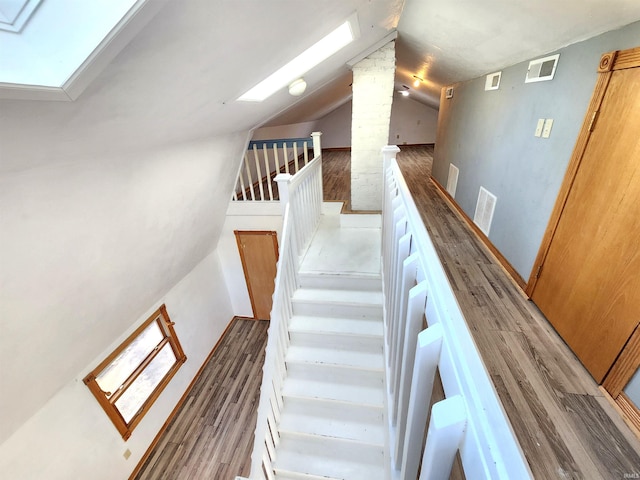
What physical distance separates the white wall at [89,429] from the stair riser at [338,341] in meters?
1.75

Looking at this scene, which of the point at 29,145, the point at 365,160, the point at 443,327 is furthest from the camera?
the point at 365,160

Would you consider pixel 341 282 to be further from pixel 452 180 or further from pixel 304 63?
pixel 452 180

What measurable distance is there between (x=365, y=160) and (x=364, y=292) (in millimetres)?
1904

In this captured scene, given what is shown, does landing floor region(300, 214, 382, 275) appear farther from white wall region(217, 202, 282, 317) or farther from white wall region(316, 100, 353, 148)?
white wall region(316, 100, 353, 148)

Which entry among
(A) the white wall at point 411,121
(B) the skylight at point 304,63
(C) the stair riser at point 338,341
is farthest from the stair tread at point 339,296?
(A) the white wall at point 411,121

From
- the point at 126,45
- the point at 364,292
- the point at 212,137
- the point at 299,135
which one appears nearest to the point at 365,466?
the point at 364,292

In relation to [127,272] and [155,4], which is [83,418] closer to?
[127,272]

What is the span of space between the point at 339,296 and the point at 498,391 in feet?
4.26

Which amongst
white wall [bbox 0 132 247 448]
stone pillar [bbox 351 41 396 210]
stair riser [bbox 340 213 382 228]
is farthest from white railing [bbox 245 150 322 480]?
white wall [bbox 0 132 247 448]

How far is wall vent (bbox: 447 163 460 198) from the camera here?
4.39m

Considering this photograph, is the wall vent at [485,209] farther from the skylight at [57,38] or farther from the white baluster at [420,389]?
the skylight at [57,38]

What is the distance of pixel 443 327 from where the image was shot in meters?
0.58

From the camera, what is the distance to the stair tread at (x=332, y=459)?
6.25ft

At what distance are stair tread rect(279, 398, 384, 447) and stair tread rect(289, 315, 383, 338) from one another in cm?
52
